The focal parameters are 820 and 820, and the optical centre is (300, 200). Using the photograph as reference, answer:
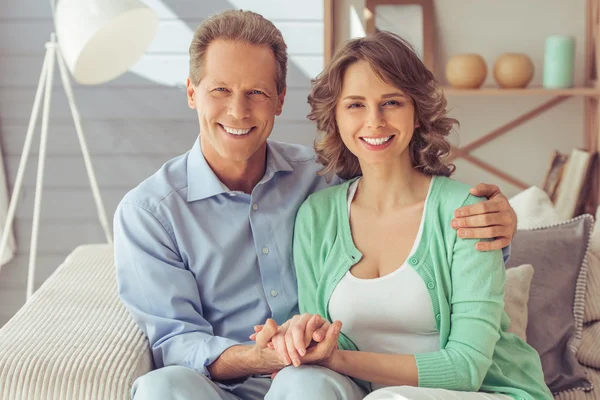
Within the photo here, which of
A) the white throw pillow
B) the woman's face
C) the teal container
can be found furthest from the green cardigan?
the teal container

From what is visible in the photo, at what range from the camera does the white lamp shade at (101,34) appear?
278 cm

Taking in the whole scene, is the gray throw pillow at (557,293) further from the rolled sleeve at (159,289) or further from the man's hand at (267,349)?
the rolled sleeve at (159,289)

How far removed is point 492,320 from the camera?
5.33ft

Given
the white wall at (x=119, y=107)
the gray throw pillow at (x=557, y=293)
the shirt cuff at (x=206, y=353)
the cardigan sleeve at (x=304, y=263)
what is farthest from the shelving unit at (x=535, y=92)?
the shirt cuff at (x=206, y=353)

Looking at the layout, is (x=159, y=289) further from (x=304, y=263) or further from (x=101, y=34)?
(x=101, y=34)

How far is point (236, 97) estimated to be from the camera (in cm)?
183

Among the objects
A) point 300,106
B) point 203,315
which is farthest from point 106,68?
point 203,315

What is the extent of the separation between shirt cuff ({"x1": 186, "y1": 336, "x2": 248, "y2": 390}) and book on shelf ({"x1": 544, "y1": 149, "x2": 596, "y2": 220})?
6.56 ft

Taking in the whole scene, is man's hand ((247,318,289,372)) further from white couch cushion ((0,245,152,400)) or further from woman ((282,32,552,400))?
white couch cushion ((0,245,152,400))

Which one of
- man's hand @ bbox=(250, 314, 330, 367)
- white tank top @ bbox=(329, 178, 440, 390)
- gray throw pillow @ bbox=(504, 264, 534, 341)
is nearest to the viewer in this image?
man's hand @ bbox=(250, 314, 330, 367)

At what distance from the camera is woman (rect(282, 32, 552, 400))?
5.32 feet

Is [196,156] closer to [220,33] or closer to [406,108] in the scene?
[220,33]

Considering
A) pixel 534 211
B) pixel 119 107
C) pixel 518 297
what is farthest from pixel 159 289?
pixel 119 107

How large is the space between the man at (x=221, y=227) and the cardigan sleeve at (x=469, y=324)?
11 centimetres
